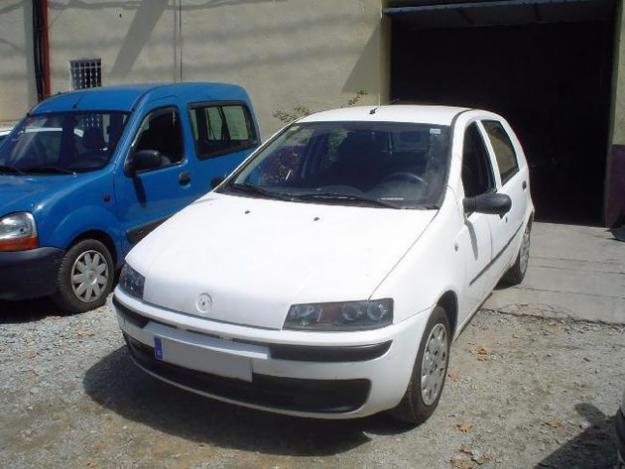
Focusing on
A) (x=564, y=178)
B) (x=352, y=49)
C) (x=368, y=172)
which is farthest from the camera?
(x=564, y=178)

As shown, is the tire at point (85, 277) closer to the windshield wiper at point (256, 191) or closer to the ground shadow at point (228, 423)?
the ground shadow at point (228, 423)

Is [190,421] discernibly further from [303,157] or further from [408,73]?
[408,73]

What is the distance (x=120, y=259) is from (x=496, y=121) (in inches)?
129

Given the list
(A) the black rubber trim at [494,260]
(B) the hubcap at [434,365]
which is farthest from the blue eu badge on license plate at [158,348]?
(A) the black rubber trim at [494,260]

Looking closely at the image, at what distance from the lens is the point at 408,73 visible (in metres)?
14.5

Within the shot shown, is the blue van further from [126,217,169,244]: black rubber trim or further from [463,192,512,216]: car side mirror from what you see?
[463,192,512,216]: car side mirror

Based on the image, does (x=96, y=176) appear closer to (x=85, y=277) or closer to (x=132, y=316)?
(x=85, y=277)

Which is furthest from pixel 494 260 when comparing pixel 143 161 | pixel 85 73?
pixel 85 73

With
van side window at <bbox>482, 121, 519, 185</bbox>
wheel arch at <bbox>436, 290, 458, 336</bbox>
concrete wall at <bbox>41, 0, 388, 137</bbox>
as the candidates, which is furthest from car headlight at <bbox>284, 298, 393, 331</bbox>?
concrete wall at <bbox>41, 0, 388, 137</bbox>

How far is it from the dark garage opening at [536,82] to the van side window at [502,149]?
7349mm

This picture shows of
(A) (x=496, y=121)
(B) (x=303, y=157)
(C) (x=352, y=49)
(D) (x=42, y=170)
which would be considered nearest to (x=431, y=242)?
(B) (x=303, y=157)

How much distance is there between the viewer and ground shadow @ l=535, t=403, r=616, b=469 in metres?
3.33

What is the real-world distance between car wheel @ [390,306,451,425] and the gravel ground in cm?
12

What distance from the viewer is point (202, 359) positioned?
3285 millimetres
